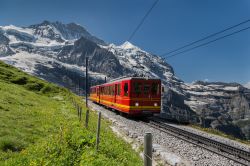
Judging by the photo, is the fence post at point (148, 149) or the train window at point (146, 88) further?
the train window at point (146, 88)

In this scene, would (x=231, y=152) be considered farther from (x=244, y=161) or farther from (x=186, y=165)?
(x=186, y=165)

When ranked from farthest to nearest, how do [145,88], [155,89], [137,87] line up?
[155,89]
[145,88]
[137,87]

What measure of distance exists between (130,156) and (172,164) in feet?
6.05

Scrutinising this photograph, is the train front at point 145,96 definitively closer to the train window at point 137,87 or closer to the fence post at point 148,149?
the train window at point 137,87

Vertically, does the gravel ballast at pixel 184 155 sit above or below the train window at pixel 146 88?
below

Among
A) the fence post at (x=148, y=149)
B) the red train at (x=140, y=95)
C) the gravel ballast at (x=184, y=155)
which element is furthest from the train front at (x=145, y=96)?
the fence post at (x=148, y=149)

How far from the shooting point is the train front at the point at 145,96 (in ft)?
97.8

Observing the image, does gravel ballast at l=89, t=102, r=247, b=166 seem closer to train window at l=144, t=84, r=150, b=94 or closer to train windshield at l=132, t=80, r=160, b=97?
train windshield at l=132, t=80, r=160, b=97

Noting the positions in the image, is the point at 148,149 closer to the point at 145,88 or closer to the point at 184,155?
the point at 184,155

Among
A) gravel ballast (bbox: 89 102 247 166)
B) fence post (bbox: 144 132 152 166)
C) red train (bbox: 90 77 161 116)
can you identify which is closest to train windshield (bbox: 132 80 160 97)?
red train (bbox: 90 77 161 116)

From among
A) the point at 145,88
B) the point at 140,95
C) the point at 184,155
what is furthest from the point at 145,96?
the point at 184,155

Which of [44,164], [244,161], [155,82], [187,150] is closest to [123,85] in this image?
[155,82]

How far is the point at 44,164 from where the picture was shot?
364 inches

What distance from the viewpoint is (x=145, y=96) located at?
3044 centimetres
